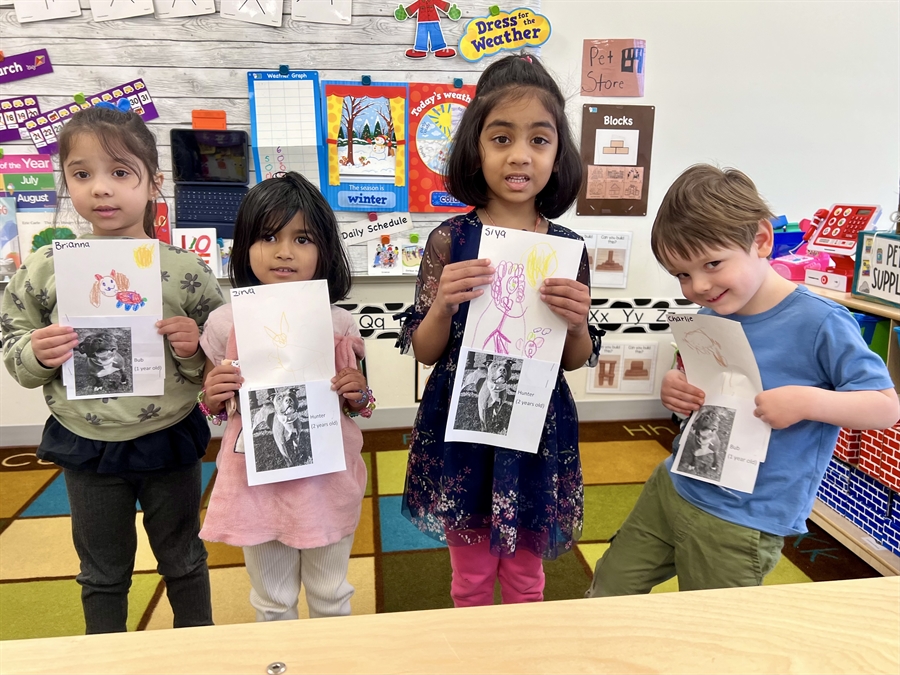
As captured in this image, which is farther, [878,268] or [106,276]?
[878,268]

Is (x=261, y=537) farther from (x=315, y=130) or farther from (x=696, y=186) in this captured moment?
(x=315, y=130)

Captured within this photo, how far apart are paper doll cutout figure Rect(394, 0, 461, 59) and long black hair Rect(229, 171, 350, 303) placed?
148cm

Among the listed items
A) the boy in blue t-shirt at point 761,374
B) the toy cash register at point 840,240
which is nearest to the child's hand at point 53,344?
the boy in blue t-shirt at point 761,374

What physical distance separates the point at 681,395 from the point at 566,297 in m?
0.28

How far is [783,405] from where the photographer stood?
87cm

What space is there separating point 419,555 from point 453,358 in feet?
3.31

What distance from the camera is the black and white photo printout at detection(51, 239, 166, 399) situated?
1.00m

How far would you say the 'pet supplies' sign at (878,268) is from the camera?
1.69 m

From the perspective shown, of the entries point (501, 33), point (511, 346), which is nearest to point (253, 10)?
point (501, 33)

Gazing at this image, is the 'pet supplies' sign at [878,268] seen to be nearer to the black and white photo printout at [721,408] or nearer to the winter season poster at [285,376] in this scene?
the black and white photo printout at [721,408]

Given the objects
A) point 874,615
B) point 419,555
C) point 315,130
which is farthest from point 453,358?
point 315,130

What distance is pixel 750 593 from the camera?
0.64 metres

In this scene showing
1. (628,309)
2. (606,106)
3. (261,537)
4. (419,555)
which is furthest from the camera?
(628,309)

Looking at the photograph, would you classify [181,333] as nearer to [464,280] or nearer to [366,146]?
[464,280]
